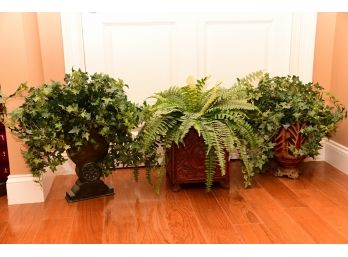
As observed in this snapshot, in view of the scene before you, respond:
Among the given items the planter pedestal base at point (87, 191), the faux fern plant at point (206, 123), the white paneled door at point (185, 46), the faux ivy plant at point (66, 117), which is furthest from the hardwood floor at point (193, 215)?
the white paneled door at point (185, 46)

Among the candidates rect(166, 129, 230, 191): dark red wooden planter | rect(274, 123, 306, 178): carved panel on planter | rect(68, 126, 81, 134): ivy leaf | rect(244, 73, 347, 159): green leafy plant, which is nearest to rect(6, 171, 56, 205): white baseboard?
rect(68, 126, 81, 134): ivy leaf

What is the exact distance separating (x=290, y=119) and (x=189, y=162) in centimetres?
71

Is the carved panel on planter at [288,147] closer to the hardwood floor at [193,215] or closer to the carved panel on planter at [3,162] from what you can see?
the hardwood floor at [193,215]

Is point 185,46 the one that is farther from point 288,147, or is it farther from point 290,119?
point 288,147

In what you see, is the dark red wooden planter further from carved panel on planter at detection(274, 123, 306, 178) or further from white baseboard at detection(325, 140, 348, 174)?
white baseboard at detection(325, 140, 348, 174)

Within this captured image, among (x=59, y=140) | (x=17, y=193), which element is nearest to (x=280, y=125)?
(x=59, y=140)

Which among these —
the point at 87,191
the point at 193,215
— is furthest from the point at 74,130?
the point at 193,215

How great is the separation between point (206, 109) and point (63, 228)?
103 cm

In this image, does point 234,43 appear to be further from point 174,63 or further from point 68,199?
point 68,199

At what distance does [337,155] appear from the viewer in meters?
2.89

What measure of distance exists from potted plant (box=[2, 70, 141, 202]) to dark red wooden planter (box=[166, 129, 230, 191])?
29 cm

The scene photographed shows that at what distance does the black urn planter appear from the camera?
2252 mm

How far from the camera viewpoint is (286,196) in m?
2.38

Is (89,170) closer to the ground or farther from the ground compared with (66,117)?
closer to the ground
